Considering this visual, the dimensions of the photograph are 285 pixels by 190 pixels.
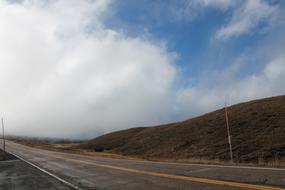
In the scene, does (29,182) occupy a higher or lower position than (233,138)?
lower

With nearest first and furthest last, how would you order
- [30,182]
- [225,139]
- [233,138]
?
[30,182], [233,138], [225,139]

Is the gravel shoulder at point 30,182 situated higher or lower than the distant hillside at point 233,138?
lower

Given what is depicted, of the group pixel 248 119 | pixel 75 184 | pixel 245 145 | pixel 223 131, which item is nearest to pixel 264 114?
pixel 248 119

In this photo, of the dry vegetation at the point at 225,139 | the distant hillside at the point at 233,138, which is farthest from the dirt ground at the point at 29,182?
the distant hillside at the point at 233,138

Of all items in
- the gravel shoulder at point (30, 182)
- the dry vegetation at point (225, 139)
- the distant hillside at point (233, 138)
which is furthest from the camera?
the distant hillside at point (233, 138)

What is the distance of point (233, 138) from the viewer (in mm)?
38156

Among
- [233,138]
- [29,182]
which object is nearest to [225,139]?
[233,138]

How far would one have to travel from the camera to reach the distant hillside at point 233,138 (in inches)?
1236

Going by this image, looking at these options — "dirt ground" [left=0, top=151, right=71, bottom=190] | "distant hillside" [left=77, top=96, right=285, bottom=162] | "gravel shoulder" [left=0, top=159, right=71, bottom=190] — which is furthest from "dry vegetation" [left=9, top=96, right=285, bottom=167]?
"gravel shoulder" [left=0, top=159, right=71, bottom=190]

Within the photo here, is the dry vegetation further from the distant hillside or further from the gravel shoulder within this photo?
the gravel shoulder

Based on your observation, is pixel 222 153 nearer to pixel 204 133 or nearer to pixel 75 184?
pixel 204 133

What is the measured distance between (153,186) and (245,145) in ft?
85.0

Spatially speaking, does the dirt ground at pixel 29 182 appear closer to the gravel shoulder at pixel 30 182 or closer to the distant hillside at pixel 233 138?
the gravel shoulder at pixel 30 182

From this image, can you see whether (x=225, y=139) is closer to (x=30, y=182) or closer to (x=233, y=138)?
(x=233, y=138)
